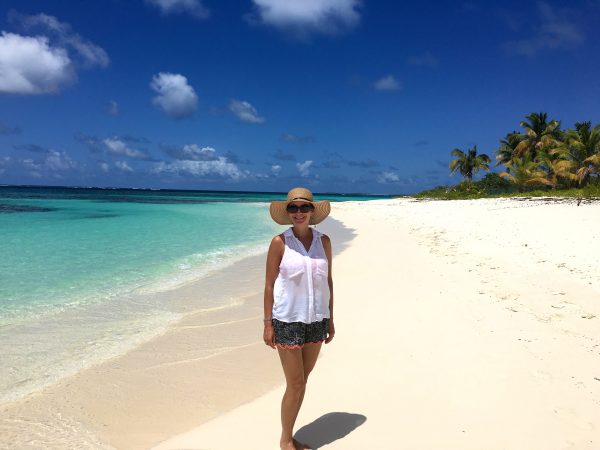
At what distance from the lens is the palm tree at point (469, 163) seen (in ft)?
176

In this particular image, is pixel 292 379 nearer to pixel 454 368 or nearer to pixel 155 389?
pixel 155 389

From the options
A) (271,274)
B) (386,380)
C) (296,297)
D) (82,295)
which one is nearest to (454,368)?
(386,380)

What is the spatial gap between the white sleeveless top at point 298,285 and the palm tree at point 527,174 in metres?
37.9

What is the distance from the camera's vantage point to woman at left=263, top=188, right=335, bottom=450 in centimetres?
279

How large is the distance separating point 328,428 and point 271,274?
145 centimetres

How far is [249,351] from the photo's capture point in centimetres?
494

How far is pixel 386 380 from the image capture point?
13.3 ft

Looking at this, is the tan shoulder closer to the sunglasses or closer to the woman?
the woman

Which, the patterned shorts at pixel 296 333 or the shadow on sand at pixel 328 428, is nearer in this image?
the patterned shorts at pixel 296 333

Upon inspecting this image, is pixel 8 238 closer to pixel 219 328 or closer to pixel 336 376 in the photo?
pixel 219 328

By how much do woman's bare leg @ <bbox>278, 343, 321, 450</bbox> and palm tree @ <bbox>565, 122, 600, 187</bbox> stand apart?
116 ft

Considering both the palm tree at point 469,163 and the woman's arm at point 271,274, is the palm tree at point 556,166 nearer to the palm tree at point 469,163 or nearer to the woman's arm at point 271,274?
the palm tree at point 469,163

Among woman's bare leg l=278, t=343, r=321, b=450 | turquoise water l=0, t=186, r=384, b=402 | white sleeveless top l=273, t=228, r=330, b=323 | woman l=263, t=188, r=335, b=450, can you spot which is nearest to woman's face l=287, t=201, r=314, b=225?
woman l=263, t=188, r=335, b=450

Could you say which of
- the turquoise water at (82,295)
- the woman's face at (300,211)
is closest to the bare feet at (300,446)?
the woman's face at (300,211)
